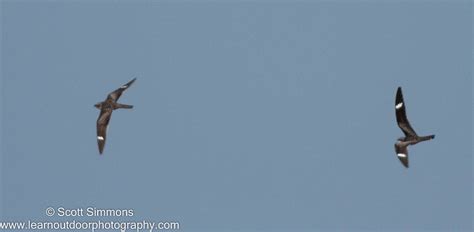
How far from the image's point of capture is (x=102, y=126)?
31312mm

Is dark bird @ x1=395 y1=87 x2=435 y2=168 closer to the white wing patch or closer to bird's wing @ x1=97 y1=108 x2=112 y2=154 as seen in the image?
the white wing patch

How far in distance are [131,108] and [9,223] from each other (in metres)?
5.67

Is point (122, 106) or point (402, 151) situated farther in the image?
point (122, 106)

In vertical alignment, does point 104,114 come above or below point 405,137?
above

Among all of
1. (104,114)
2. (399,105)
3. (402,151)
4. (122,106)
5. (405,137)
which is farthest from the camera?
(104,114)

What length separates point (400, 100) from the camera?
2973 cm

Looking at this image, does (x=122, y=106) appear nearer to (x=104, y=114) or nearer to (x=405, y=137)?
(x=104, y=114)

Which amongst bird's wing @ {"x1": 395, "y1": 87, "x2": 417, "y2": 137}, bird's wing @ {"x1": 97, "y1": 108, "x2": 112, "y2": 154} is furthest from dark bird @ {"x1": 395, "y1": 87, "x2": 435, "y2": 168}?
bird's wing @ {"x1": 97, "y1": 108, "x2": 112, "y2": 154}

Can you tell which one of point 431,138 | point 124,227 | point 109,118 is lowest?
point 124,227

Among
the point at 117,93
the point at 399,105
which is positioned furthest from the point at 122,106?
the point at 399,105

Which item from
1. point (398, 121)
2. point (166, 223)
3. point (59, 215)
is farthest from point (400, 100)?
point (59, 215)

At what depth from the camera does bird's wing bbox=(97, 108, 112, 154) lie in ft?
102

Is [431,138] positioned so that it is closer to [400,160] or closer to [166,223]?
[400,160]

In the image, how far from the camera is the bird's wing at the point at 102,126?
3120 centimetres
